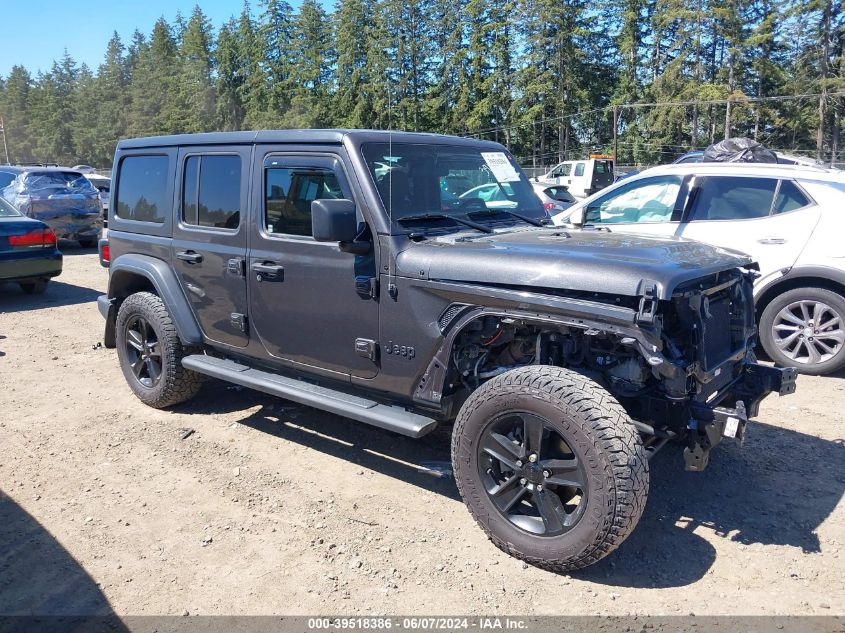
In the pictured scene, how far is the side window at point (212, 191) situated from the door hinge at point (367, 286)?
1.22 metres

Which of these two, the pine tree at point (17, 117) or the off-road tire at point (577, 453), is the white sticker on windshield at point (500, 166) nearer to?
the off-road tire at point (577, 453)

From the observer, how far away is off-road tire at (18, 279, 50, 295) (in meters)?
10.2

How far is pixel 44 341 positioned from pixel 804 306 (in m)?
7.80

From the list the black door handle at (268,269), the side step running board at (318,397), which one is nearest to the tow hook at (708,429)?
the side step running board at (318,397)

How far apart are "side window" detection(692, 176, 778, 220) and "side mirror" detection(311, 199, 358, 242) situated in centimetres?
429

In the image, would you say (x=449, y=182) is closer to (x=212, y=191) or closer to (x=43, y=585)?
(x=212, y=191)

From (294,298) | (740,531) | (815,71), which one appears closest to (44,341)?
(294,298)

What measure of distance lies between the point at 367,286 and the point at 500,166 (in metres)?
1.60

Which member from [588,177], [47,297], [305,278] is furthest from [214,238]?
[588,177]

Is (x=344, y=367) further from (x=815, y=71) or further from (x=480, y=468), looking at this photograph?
(x=815, y=71)

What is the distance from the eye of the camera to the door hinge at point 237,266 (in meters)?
4.52

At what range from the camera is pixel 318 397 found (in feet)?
13.6

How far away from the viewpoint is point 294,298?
4.21 m

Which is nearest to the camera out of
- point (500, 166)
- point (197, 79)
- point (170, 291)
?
point (500, 166)
